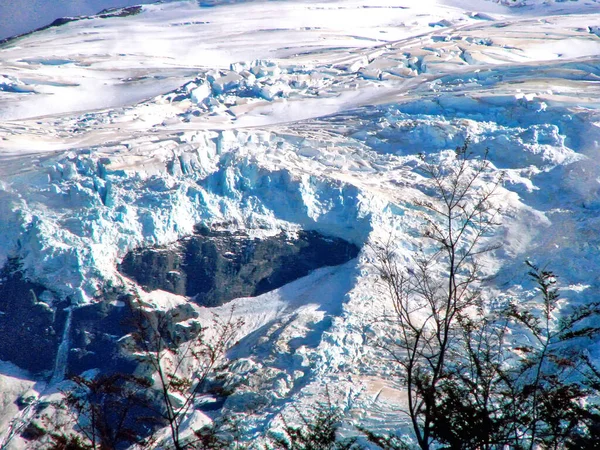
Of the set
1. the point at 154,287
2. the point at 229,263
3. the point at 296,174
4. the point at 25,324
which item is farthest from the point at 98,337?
the point at 296,174

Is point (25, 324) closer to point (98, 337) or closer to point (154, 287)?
point (98, 337)

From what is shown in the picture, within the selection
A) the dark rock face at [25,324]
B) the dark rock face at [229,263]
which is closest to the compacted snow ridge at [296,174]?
the dark rock face at [25,324]

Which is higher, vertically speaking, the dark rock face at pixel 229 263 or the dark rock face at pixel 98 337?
the dark rock face at pixel 229 263

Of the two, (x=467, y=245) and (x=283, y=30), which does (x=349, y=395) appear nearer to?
(x=467, y=245)

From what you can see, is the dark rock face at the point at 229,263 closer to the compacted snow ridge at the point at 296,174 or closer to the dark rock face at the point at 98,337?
the compacted snow ridge at the point at 296,174

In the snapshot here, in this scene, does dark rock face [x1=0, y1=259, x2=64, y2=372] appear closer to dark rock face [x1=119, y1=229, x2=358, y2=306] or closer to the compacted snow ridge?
the compacted snow ridge
